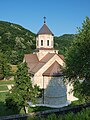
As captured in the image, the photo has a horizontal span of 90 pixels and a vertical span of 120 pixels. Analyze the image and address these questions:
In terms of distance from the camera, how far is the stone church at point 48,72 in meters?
31.9

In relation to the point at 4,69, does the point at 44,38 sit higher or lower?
higher

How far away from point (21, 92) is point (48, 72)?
8973 mm

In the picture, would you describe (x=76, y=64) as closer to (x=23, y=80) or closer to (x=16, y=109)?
(x=23, y=80)

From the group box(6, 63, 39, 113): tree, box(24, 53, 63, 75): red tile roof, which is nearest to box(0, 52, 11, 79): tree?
box(24, 53, 63, 75): red tile roof

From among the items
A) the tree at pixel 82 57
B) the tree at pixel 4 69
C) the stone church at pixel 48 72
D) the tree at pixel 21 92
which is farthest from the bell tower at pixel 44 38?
the tree at pixel 4 69

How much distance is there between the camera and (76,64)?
70.0ft

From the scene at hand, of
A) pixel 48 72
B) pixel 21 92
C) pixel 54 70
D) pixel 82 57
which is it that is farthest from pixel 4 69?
pixel 82 57

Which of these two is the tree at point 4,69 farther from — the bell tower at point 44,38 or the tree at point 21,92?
the tree at point 21,92

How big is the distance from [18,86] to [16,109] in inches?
116

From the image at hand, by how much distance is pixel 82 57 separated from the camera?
68.5ft

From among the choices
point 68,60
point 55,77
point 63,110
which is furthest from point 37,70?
point 63,110

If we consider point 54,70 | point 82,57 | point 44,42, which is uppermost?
point 44,42

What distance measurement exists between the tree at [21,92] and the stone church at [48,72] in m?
6.41

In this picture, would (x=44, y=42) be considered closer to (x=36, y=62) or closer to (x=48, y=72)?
(x=36, y=62)
